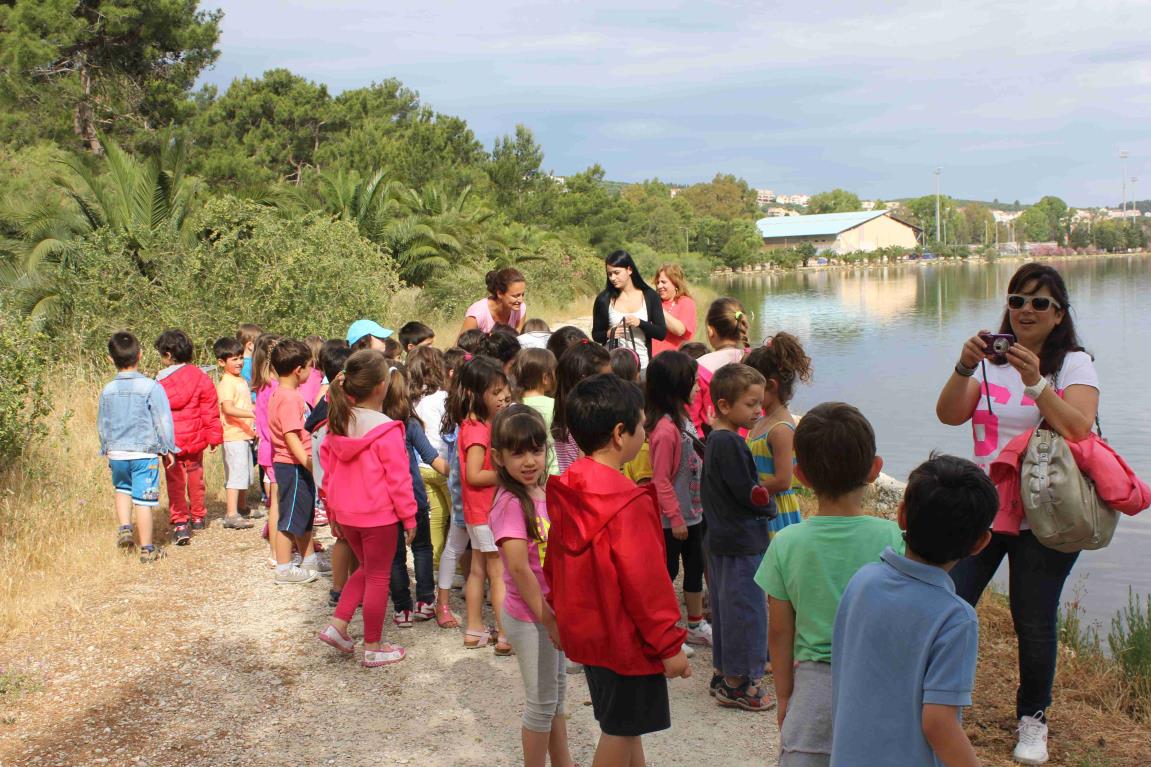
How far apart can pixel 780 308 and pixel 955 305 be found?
25.0 feet

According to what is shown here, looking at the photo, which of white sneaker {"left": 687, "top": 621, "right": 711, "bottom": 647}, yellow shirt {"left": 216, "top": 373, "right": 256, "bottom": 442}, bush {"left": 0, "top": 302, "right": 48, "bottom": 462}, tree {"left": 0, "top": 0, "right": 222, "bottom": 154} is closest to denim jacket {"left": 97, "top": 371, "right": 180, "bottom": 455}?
yellow shirt {"left": 216, "top": 373, "right": 256, "bottom": 442}

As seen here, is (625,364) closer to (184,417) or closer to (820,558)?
(820,558)

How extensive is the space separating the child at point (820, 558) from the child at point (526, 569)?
954 millimetres

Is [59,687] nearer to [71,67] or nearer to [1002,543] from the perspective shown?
[1002,543]

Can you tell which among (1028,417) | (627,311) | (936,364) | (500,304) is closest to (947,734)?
(1028,417)

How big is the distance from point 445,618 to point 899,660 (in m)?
3.76

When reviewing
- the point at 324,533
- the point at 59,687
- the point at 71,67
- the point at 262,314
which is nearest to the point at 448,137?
the point at 71,67

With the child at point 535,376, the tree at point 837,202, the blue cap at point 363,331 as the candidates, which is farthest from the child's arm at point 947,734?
the tree at point 837,202

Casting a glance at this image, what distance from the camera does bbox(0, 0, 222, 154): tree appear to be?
2389 cm

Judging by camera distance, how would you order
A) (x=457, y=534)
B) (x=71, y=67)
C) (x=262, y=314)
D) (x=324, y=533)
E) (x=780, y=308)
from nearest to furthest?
1. (x=457, y=534)
2. (x=324, y=533)
3. (x=262, y=314)
4. (x=71, y=67)
5. (x=780, y=308)

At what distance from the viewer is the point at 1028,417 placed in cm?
385

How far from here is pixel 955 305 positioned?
143ft

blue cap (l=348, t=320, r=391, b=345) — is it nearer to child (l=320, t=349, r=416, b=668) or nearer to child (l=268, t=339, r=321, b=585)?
child (l=268, t=339, r=321, b=585)

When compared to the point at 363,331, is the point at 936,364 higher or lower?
lower
